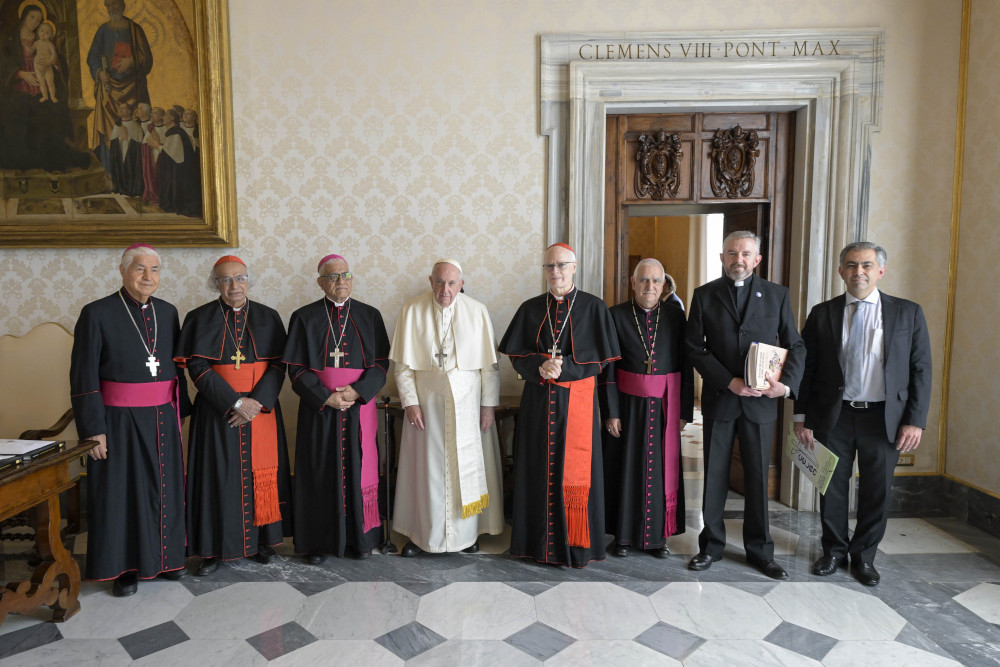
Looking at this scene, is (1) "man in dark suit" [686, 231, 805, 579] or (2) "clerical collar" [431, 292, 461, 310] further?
(2) "clerical collar" [431, 292, 461, 310]

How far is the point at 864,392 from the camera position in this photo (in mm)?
3350

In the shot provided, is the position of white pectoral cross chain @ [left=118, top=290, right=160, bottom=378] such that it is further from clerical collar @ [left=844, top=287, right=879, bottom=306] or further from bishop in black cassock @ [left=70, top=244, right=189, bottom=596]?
clerical collar @ [left=844, top=287, right=879, bottom=306]

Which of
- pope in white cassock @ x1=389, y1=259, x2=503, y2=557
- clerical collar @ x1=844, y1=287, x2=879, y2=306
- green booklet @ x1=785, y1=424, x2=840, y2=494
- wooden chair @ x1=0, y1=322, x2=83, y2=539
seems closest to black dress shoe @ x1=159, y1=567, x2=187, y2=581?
pope in white cassock @ x1=389, y1=259, x2=503, y2=557

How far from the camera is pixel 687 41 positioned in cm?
423

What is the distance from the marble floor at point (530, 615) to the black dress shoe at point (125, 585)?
0.04 metres

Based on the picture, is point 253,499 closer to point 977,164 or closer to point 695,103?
point 695,103

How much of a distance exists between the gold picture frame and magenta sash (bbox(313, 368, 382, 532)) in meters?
1.49

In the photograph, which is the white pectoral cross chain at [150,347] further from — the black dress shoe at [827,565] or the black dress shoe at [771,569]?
the black dress shoe at [827,565]

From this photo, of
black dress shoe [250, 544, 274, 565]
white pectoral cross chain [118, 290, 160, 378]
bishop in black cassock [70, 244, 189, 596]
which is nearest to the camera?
bishop in black cassock [70, 244, 189, 596]

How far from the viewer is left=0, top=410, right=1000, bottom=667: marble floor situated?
2.70m

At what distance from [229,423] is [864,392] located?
3.50 metres

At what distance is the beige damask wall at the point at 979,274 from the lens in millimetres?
4031

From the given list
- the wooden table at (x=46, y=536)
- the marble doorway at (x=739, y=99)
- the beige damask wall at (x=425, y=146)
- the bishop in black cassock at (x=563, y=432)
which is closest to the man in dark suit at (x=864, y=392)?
the marble doorway at (x=739, y=99)

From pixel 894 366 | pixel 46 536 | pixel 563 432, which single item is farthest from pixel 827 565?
pixel 46 536
